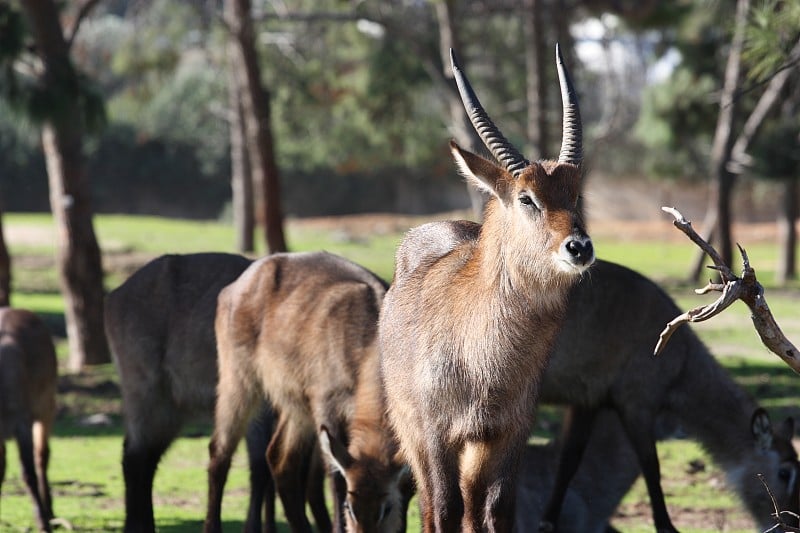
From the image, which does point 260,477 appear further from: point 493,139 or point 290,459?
point 493,139

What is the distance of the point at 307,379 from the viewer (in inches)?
281

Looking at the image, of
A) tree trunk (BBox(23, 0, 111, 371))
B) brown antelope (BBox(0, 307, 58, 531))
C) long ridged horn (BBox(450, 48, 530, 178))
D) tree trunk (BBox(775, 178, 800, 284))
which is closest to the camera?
long ridged horn (BBox(450, 48, 530, 178))

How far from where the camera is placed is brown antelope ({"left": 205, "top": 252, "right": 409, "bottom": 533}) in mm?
6406

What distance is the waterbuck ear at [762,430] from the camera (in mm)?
7758

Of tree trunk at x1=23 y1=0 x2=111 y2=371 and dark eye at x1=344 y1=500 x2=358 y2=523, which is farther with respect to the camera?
tree trunk at x1=23 y1=0 x2=111 y2=371

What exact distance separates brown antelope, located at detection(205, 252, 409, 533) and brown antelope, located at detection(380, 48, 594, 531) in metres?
0.54

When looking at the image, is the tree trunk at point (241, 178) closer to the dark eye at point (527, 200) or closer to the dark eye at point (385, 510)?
the dark eye at point (385, 510)

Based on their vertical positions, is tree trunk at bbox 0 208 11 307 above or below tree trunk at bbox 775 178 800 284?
above

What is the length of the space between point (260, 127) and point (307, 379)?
556 inches

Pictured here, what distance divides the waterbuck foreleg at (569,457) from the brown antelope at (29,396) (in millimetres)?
3306

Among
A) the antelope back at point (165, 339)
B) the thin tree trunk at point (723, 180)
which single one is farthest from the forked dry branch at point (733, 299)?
the thin tree trunk at point (723, 180)

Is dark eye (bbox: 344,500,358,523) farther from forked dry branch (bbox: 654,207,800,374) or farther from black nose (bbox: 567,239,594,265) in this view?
forked dry branch (bbox: 654,207,800,374)

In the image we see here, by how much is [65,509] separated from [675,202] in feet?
139

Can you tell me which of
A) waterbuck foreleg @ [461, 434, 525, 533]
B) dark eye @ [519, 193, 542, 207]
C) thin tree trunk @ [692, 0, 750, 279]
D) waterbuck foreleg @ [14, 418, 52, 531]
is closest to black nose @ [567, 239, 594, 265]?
dark eye @ [519, 193, 542, 207]
